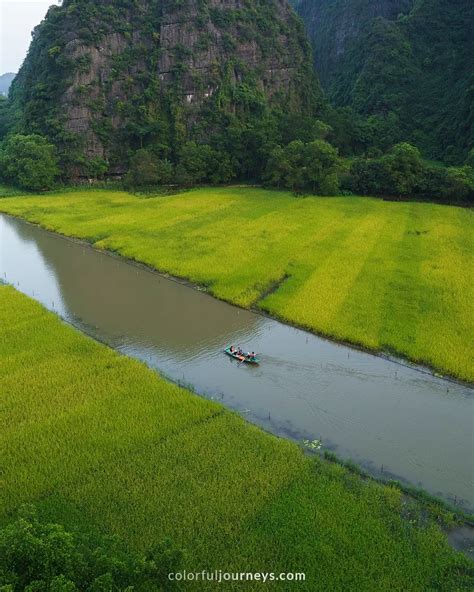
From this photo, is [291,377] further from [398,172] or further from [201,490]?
[398,172]

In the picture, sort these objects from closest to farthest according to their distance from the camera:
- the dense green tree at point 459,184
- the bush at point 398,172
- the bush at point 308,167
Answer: the dense green tree at point 459,184
the bush at point 398,172
the bush at point 308,167

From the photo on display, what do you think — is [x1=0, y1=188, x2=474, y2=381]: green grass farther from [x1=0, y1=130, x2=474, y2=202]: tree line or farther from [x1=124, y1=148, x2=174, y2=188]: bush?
[x1=124, y1=148, x2=174, y2=188]: bush

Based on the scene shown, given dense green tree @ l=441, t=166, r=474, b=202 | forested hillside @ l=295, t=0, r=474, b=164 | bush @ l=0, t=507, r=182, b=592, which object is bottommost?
bush @ l=0, t=507, r=182, b=592

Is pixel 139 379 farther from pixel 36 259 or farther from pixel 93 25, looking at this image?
pixel 93 25

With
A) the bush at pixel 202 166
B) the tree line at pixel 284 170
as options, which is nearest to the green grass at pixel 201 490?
the tree line at pixel 284 170

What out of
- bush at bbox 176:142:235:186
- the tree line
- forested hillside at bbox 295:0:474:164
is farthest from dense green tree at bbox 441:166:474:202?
bush at bbox 176:142:235:186

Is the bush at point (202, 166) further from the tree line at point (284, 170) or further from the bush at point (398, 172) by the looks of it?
the bush at point (398, 172)
